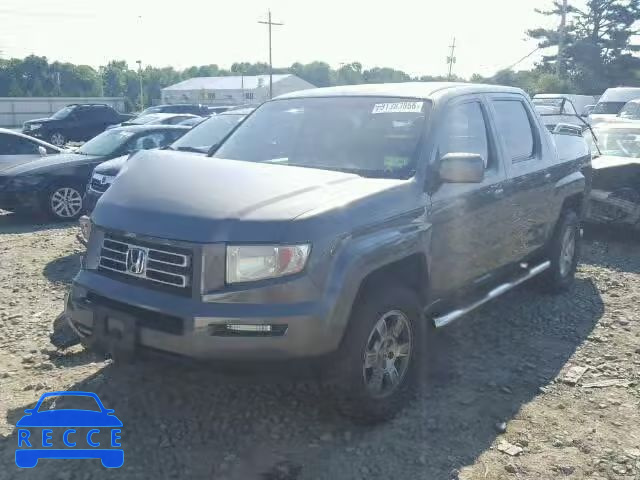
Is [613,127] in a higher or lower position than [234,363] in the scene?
higher

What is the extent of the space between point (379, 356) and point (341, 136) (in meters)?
1.53

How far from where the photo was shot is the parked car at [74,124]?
2338cm

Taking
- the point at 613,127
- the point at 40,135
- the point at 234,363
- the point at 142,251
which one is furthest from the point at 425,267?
the point at 40,135

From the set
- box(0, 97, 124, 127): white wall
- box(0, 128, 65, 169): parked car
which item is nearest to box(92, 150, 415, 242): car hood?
box(0, 128, 65, 169): parked car

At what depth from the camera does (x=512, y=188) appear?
475 cm

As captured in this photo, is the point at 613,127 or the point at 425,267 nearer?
the point at 425,267

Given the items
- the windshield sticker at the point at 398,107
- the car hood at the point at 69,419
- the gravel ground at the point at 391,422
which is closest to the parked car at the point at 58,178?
the gravel ground at the point at 391,422

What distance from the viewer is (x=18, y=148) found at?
9.79 metres

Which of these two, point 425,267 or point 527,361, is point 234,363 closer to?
point 425,267

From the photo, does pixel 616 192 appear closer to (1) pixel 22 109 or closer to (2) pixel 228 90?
(1) pixel 22 109

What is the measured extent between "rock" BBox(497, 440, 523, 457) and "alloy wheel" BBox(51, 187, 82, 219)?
7.87 meters

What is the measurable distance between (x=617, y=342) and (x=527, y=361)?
0.96 metres

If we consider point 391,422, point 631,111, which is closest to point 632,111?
point 631,111

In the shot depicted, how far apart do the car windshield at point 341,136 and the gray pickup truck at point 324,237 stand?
13 millimetres
